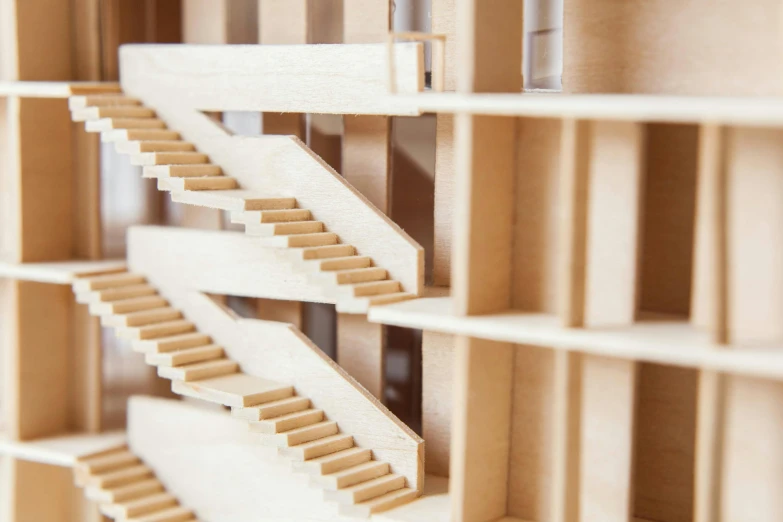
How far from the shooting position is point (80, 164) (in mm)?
3795

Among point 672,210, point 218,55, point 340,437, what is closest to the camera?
point 672,210

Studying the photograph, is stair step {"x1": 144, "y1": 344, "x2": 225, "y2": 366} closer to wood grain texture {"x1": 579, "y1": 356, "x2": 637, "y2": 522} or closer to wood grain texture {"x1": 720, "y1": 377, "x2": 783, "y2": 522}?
wood grain texture {"x1": 579, "y1": 356, "x2": 637, "y2": 522}

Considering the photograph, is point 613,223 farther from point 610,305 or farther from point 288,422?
point 288,422

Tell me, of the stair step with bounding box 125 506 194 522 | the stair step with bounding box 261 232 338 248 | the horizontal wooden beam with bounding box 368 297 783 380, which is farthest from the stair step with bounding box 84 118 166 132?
the stair step with bounding box 125 506 194 522

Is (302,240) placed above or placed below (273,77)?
below

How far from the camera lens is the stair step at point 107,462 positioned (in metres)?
3.57

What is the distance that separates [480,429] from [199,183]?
111 centimetres

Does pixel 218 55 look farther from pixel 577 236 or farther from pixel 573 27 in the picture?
pixel 577 236

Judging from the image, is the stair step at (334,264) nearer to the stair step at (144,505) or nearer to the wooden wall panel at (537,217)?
the wooden wall panel at (537,217)

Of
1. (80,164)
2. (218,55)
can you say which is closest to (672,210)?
(218,55)

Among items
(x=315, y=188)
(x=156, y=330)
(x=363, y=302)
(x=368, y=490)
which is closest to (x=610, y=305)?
(x=363, y=302)

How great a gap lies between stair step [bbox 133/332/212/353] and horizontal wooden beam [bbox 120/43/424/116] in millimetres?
727

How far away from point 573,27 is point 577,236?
648 mm

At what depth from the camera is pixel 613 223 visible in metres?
2.66
